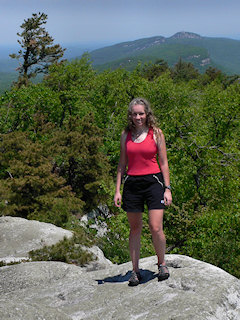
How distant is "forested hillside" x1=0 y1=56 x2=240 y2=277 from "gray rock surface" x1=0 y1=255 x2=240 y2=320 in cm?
378

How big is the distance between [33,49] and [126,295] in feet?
117

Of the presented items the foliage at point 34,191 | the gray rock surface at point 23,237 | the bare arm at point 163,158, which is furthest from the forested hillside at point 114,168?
the bare arm at point 163,158

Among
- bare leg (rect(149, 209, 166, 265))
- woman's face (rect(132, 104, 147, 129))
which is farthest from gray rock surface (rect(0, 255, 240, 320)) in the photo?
woman's face (rect(132, 104, 147, 129))

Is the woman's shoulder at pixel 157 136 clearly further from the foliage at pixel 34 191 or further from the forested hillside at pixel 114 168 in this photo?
the foliage at pixel 34 191

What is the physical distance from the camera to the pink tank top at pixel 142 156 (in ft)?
17.3

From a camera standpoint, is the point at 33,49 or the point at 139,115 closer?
the point at 139,115

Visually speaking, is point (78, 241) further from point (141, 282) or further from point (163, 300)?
point (163, 300)

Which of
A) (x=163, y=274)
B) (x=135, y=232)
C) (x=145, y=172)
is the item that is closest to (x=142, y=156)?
(x=145, y=172)

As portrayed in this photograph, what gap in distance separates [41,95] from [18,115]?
3.15 metres

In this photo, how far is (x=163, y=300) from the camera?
4777 mm

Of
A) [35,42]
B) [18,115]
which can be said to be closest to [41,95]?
[18,115]

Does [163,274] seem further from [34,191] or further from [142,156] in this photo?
[34,191]

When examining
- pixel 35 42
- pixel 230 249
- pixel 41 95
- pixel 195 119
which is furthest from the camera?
pixel 35 42

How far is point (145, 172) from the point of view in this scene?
5.32m
